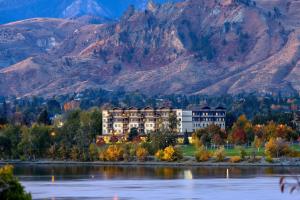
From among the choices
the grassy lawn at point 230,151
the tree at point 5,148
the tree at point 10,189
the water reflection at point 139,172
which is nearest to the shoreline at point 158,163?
the tree at point 5,148

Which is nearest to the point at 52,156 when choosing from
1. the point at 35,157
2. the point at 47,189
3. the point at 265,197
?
the point at 35,157

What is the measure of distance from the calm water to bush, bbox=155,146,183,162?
953 cm

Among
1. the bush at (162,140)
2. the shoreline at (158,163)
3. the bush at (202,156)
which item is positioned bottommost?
the shoreline at (158,163)

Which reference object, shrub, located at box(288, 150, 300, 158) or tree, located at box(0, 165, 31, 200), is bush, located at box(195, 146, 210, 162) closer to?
shrub, located at box(288, 150, 300, 158)

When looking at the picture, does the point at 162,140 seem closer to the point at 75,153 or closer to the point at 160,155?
the point at 160,155

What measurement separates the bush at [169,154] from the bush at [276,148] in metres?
13.7

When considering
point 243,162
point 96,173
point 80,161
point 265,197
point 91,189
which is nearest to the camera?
point 265,197

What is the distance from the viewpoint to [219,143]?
614 ft

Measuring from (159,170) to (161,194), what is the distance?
47.9 m

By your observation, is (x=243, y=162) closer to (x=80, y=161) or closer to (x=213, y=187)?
(x=80, y=161)

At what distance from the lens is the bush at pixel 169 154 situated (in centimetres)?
17388

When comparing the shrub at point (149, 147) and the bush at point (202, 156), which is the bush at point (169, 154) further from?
the bush at point (202, 156)

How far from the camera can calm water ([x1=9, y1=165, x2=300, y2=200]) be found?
109m

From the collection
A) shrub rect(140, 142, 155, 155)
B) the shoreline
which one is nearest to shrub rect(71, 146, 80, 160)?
the shoreline
